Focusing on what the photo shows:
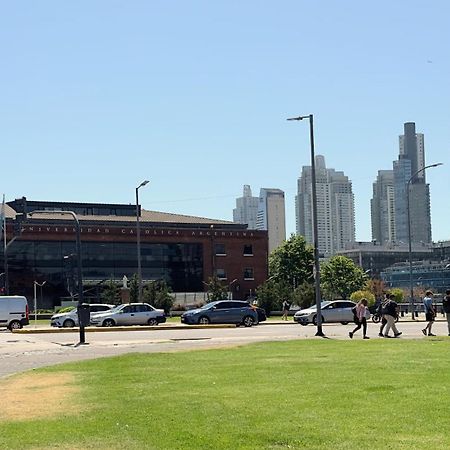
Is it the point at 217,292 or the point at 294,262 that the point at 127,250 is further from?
the point at 294,262

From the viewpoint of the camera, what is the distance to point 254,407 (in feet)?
39.7

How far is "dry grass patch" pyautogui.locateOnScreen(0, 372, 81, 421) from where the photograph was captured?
41.3ft

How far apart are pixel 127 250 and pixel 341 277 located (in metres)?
35.6

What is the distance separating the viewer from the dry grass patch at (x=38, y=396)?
1259 centimetres

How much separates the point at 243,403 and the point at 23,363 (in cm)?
1221

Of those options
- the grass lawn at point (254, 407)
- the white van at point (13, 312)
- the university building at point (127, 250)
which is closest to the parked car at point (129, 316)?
the white van at point (13, 312)

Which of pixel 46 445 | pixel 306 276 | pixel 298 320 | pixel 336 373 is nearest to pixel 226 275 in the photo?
pixel 306 276

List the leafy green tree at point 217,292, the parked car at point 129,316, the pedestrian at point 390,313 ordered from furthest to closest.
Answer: the leafy green tree at point 217,292 → the parked car at point 129,316 → the pedestrian at point 390,313

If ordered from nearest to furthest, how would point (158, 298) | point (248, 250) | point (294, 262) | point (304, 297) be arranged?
point (158, 298) → point (304, 297) → point (248, 250) → point (294, 262)

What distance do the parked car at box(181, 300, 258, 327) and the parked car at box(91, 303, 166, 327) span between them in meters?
2.15

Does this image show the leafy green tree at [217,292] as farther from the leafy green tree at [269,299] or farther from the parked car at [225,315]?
the parked car at [225,315]

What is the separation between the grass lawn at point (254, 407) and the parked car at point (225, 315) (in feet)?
95.3

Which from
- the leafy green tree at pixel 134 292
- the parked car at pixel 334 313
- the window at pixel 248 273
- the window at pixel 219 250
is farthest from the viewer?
the window at pixel 248 273

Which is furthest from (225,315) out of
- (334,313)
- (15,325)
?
(15,325)
